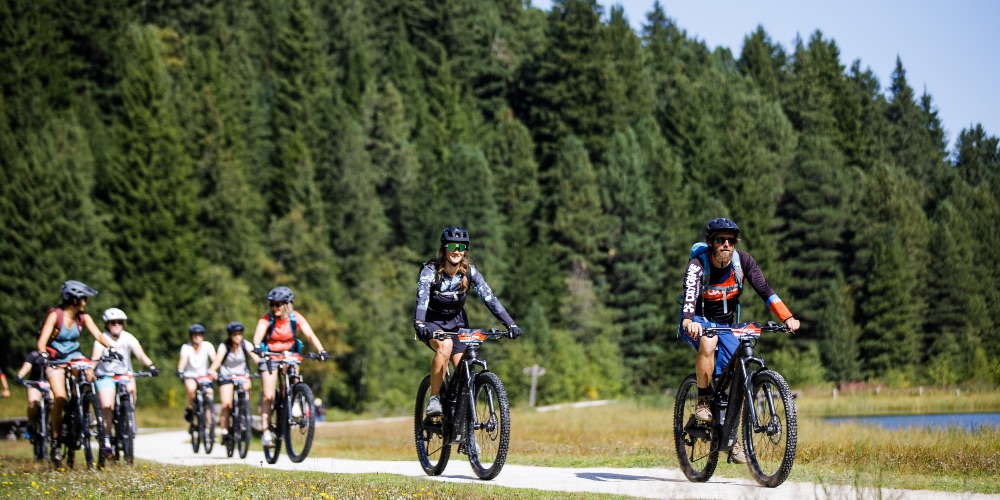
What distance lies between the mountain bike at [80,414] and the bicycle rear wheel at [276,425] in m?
2.38

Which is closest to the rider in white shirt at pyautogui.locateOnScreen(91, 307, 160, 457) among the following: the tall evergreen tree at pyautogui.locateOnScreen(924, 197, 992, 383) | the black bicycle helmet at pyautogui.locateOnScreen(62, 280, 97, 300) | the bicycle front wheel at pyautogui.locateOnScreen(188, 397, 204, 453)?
the black bicycle helmet at pyautogui.locateOnScreen(62, 280, 97, 300)

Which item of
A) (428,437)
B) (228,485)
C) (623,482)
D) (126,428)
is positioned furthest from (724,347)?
(126,428)

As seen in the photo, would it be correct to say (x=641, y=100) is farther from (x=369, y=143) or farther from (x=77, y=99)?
(x=77, y=99)

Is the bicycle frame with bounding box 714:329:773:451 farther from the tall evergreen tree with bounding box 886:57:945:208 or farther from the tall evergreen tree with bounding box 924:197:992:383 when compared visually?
the tall evergreen tree with bounding box 886:57:945:208

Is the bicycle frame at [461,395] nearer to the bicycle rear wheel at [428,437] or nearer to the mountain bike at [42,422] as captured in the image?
the bicycle rear wheel at [428,437]

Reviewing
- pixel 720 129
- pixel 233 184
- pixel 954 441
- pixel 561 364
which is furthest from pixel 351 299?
pixel 954 441

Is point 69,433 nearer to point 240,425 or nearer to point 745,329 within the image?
point 240,425

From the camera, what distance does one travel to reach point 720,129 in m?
103

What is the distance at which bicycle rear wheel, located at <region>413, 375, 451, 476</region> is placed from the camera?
12602 mm

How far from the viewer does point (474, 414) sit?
39.4ft

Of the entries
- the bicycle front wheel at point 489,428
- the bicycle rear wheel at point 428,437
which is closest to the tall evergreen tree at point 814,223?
the bicycle rear wheel at point 428,437

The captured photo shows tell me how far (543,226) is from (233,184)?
77.6ft

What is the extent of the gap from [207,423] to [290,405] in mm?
5901

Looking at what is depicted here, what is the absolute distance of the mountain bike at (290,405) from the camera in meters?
16.5
